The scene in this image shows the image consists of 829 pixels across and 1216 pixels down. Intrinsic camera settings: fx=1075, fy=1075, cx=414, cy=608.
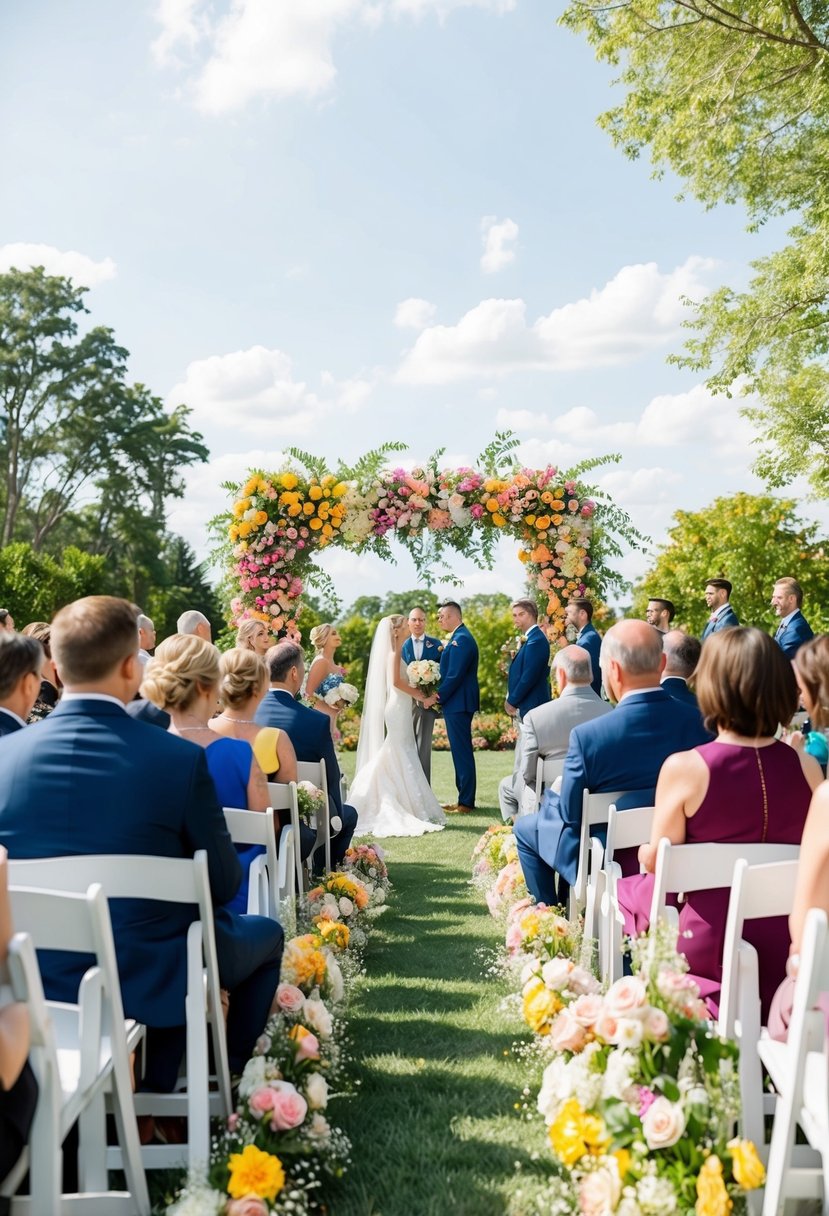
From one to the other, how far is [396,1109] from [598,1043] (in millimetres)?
1288

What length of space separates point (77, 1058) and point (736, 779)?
7.00 feet

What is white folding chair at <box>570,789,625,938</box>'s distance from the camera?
484 centimetres

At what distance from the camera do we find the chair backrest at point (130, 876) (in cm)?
290

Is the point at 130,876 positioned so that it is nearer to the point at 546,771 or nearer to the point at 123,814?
the point at 123,814

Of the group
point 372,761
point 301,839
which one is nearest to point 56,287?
point 372,761

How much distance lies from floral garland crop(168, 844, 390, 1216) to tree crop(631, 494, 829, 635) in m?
21.1

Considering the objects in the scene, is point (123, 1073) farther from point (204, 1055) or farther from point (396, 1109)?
point (396, 1109)

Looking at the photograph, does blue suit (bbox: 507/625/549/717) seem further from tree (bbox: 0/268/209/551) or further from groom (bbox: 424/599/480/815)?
tree (bbox: 0/268/209/551)

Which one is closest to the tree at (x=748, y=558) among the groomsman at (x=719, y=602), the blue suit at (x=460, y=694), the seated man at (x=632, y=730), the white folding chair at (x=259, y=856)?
the groomsman at (x=719, y=602)

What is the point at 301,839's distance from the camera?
6629 millimetres

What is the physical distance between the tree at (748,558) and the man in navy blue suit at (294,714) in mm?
18575

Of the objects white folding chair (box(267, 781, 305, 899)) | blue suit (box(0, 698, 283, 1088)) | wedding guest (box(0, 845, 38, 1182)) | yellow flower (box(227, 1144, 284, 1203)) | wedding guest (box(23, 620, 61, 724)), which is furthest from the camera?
wedding guest (box(23, 620, 61, 724))

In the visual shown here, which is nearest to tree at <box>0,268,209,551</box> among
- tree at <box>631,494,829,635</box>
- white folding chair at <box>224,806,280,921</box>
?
tree at <box>631,494,829,635</box>

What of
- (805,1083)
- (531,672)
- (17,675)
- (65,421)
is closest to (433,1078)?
(805,1083)
